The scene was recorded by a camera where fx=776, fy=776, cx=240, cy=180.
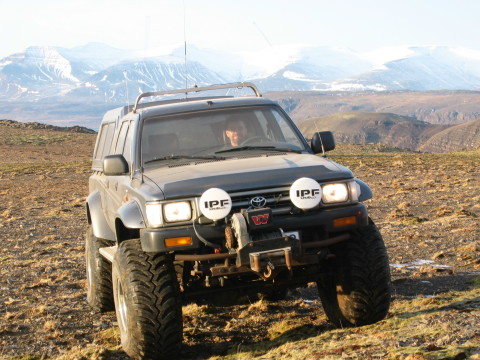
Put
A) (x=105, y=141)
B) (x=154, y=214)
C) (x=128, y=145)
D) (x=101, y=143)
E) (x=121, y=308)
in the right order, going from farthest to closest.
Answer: (x=101, y=143) < (x=105, y=141) < (x=128, y=145) < (x=121, y=308) < (x=154, y=214)

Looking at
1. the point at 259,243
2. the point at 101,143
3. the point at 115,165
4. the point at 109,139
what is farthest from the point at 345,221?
the point at 101,143

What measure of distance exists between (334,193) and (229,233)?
38.2 inches

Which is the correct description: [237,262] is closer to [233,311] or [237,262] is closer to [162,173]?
[162,173]

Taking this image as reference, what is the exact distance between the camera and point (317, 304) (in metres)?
8.02

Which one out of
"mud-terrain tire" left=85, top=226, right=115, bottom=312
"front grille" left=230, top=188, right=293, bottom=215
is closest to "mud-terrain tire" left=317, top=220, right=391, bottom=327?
"front grille" left=230, top=188, right=293, bottom=215

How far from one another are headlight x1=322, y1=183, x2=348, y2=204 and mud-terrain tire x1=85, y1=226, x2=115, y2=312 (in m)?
2.95

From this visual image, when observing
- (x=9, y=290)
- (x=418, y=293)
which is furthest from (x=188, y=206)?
(x=9, y=290)

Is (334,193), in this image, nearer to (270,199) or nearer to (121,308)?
(270,199)

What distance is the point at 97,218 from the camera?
8.16 m

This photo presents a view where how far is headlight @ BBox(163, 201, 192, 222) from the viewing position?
5801 millimetres

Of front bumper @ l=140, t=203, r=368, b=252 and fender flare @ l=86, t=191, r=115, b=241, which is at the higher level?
front bumper @ l=140, t=203, r=368, b=252

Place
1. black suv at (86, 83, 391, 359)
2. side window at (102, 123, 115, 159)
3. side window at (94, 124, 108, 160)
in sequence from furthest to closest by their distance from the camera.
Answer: side window at (94, 124, 108, 160) < side window at (102, 123, 115, 159) < black suv at (86, 83, 391, 359)

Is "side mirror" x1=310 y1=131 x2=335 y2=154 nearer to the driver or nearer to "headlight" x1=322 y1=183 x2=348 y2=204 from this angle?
the driver

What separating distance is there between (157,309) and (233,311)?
2311mm
